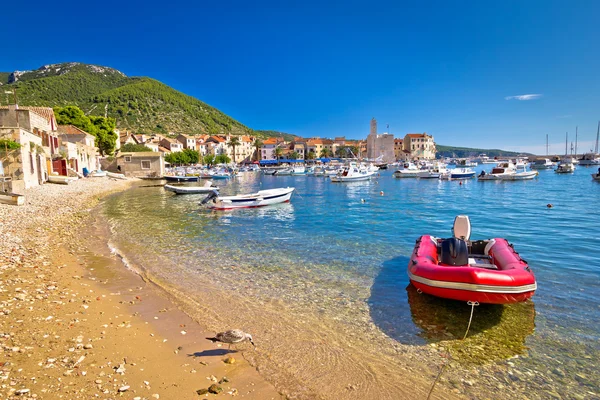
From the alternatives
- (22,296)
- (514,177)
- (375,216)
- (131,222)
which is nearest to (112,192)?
(131,222)

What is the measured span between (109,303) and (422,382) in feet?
20.1

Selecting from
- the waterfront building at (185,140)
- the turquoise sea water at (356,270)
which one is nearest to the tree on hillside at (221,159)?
the waterfront building at (185,140)

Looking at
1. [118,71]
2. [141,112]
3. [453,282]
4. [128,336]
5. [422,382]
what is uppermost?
[118,71]

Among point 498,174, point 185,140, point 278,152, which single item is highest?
point 185,140

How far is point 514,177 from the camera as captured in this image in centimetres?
5078

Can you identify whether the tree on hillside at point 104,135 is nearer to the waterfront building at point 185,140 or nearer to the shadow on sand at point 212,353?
the waterfront building at point 185,140

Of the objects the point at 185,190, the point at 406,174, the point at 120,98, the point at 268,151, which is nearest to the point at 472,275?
the point at 185,190

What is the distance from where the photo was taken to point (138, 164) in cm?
5772

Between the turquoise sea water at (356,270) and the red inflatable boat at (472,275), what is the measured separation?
2.06 feet

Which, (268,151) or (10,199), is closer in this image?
(10,199)

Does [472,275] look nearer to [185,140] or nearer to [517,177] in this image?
[517,177]

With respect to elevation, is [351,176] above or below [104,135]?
below

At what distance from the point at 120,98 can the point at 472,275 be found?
Answer: 14684 centimetres

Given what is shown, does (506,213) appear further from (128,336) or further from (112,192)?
(112,192)
